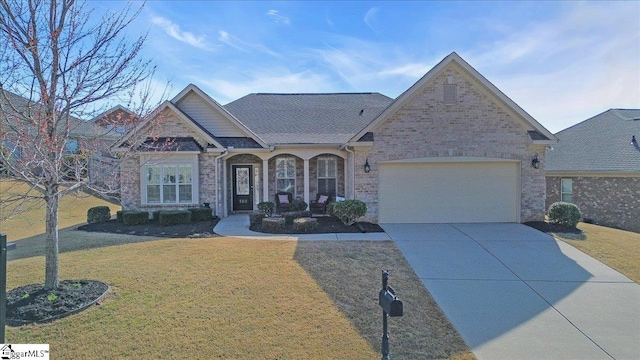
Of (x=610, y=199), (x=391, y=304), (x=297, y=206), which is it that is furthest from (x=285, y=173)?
→ (x=610, y=199)

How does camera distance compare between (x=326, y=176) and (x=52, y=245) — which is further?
(x=326, y=176)

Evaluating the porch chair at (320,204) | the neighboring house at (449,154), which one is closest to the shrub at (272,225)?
the neighboring house at (449,154)

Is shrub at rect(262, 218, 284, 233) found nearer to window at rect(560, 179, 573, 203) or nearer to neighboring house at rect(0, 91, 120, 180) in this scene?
neighboring house at rect(0, 91, 120, 180)

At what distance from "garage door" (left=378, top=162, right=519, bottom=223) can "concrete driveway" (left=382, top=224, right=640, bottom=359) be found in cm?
235

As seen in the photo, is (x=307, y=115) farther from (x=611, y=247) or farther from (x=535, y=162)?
(x=611, y=247)

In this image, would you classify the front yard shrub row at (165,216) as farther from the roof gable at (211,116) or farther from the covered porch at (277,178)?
the roof gable at (211,116)

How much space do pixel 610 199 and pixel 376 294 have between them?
16.5m

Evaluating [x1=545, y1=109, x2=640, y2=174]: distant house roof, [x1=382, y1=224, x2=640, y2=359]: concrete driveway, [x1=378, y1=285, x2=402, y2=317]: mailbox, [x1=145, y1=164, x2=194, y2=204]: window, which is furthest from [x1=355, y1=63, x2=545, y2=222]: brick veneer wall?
[x1=378, y1=285, x2=402, y2=317]: mailbox

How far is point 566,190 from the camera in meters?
17.2

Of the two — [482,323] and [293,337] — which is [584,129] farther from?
[293,337]

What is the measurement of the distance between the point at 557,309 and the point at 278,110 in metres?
14.9

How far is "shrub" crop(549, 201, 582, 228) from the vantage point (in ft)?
36.7

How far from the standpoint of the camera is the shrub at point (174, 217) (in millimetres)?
12211

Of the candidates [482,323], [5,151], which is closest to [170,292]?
[5,151]
